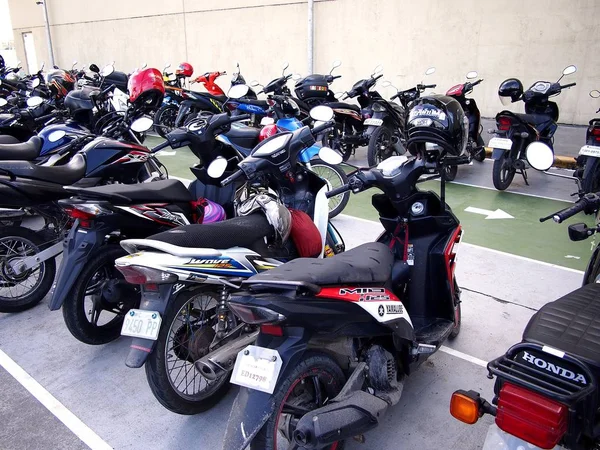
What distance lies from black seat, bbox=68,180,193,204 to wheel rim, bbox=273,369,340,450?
5.09 ft

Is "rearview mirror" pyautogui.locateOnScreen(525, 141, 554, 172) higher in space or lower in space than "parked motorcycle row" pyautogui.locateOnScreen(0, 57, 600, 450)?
higher

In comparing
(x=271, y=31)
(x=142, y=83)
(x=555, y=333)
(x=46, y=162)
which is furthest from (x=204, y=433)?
(x=271, y=31)

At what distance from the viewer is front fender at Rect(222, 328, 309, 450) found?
172cm

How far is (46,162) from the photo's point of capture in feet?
14.4

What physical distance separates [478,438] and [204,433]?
1.29 meters

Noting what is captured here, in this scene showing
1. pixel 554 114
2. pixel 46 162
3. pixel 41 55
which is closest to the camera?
pixel 46 162

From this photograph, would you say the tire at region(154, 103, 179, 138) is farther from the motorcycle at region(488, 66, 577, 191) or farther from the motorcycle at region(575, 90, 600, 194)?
the motorcycle at region(575, 90, 600, 194)

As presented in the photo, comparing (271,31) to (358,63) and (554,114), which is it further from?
(554,114)

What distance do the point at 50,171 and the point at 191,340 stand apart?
6.09 feet

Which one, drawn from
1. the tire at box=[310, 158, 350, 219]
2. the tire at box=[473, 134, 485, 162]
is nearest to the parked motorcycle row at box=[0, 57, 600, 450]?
the tire at box=[310, 158, 350, 219]

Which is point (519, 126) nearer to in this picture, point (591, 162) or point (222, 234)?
point (591, 162)

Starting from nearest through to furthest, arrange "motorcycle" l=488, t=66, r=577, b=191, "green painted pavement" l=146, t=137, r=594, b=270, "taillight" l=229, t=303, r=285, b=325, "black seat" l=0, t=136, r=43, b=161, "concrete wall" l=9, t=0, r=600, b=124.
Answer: "taillight" l=229, t=303, r=285, b=325 → "black seat" l=0, t=136, r=43, b=161 → "green painted pavement" l=146, t=137, r=594, b=270 → "motorcycle" l=488, t=66, r=577, b=191 → "concrete wall" l=9, t=0, r=600, b=124

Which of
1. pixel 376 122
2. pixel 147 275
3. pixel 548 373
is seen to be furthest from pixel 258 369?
pixel 376 122

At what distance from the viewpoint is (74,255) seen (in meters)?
2.82
